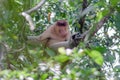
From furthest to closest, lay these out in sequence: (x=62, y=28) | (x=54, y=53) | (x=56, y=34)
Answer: (x=56, y=34) → (x=62, y=28) → (x=54, y=53)

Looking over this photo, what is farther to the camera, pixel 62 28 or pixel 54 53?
pixel 62 28

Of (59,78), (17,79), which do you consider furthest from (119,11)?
(17,79)

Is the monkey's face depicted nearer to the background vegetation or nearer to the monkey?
the monkey

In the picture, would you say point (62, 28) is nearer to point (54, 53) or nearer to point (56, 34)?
point (56, 34)

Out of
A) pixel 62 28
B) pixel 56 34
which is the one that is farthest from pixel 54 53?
pixel 56 34

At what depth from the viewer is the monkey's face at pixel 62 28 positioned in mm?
4301

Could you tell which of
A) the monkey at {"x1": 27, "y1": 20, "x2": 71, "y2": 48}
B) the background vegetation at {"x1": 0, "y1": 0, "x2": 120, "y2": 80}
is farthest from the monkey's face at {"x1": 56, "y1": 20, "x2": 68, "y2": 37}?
the background vegetation at {"x1": 0, "y1": 0, "x2": 120, "y2": 80}

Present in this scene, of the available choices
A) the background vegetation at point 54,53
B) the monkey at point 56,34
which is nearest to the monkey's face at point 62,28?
the monkey at point 56,34

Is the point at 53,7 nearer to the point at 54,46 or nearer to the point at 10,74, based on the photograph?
the point at 54,46

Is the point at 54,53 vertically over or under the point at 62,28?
under

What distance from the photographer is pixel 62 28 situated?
14.9ft

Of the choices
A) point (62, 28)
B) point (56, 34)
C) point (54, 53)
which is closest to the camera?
point (54, 53)

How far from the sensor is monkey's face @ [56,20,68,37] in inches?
169

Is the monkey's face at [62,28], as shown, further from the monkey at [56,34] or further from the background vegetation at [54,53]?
the background vegetation at [54,53]
